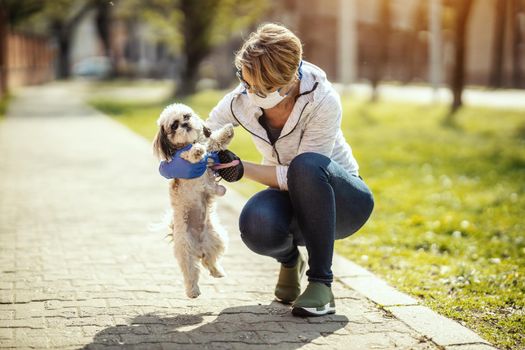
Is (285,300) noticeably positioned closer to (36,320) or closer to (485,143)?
(36,320)

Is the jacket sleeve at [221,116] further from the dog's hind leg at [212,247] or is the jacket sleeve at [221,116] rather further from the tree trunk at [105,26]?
the tree trunk at [105,26]

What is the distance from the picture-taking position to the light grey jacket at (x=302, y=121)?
423 cm

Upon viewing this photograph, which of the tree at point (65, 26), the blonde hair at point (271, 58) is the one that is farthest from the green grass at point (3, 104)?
the tree at point (65, 26)

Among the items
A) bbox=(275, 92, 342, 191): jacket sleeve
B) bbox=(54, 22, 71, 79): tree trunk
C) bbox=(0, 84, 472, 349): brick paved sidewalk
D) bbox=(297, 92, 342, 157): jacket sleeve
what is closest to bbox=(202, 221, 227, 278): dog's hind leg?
bbox=(0, 84, 472, 349): brick paved sidewalk

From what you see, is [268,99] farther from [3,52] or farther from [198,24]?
[3,52]

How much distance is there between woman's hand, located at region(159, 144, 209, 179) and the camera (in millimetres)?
4008

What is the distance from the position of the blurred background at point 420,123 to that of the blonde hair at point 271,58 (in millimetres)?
1698

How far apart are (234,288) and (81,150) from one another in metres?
8.61

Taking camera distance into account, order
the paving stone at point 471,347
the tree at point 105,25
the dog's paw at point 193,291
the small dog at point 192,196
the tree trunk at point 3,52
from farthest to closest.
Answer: the tree at point 105,25
the tree trunk at point 3,52
the dog's paw at point 193,291
the small dog at point 192,196
the paving stone at point 471,347

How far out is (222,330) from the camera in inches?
158

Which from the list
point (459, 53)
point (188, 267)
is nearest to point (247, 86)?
point (188, 267)

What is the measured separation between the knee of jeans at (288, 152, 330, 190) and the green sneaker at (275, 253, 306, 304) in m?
0.62

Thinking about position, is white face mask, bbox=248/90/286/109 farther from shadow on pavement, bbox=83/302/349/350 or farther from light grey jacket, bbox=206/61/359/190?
shadow on pavement, bbox=83/302/349/350

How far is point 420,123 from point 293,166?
535 inches
